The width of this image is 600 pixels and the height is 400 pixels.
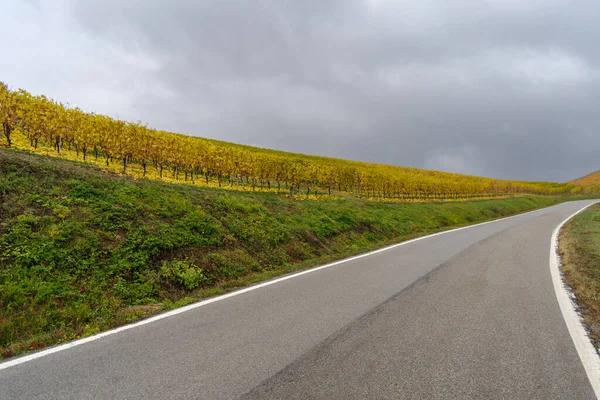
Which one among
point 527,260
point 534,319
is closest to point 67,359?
point 534,319

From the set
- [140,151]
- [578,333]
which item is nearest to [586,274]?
[578,333]

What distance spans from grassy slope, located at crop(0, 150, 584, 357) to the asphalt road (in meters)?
1.25

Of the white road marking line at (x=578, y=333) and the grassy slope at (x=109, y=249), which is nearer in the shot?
the white road marking line at (x=578, y=333)

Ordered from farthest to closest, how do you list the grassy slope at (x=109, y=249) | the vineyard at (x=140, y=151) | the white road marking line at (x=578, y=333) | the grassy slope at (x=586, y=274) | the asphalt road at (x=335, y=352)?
1. the vineyard at (x=140, y=151)
2. the grassy slope at (x=586, y=274)
3. the grassy slope at (x=109, y=249)
4. the white road marking line at (x=578, y=333)
5. the asphalt road at (x=335, y=352)

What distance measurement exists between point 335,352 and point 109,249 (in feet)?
20.3

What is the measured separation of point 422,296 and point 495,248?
861 centimetres

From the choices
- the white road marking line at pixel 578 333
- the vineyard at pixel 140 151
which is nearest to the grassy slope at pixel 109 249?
the white road marking line at pixel 578 333

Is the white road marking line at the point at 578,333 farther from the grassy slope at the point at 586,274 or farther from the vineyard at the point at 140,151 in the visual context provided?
the vineyard at the point at 140,151

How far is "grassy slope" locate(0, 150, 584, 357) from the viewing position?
5.41 metres

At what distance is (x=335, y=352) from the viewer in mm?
3975

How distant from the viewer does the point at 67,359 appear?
3.85 meters

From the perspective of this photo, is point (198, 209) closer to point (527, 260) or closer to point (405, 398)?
point (405, 398)

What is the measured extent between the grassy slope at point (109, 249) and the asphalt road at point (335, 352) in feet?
4.10

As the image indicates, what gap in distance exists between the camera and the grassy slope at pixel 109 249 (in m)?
5.41
